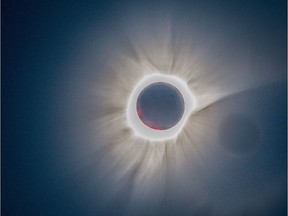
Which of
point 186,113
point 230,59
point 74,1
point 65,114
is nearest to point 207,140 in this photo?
point 186,113

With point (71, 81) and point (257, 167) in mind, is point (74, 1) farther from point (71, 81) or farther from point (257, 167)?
point (257, 167)

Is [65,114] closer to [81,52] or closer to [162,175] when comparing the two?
[81,52]

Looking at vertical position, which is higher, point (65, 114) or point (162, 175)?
point (65, 114)

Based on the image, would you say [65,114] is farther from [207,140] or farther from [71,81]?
[207,140]

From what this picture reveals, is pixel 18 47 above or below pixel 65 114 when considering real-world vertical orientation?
above

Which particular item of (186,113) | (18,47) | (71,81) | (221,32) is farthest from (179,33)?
(18,47)

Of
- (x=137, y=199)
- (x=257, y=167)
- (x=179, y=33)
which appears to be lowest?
(x=137, y=199)
